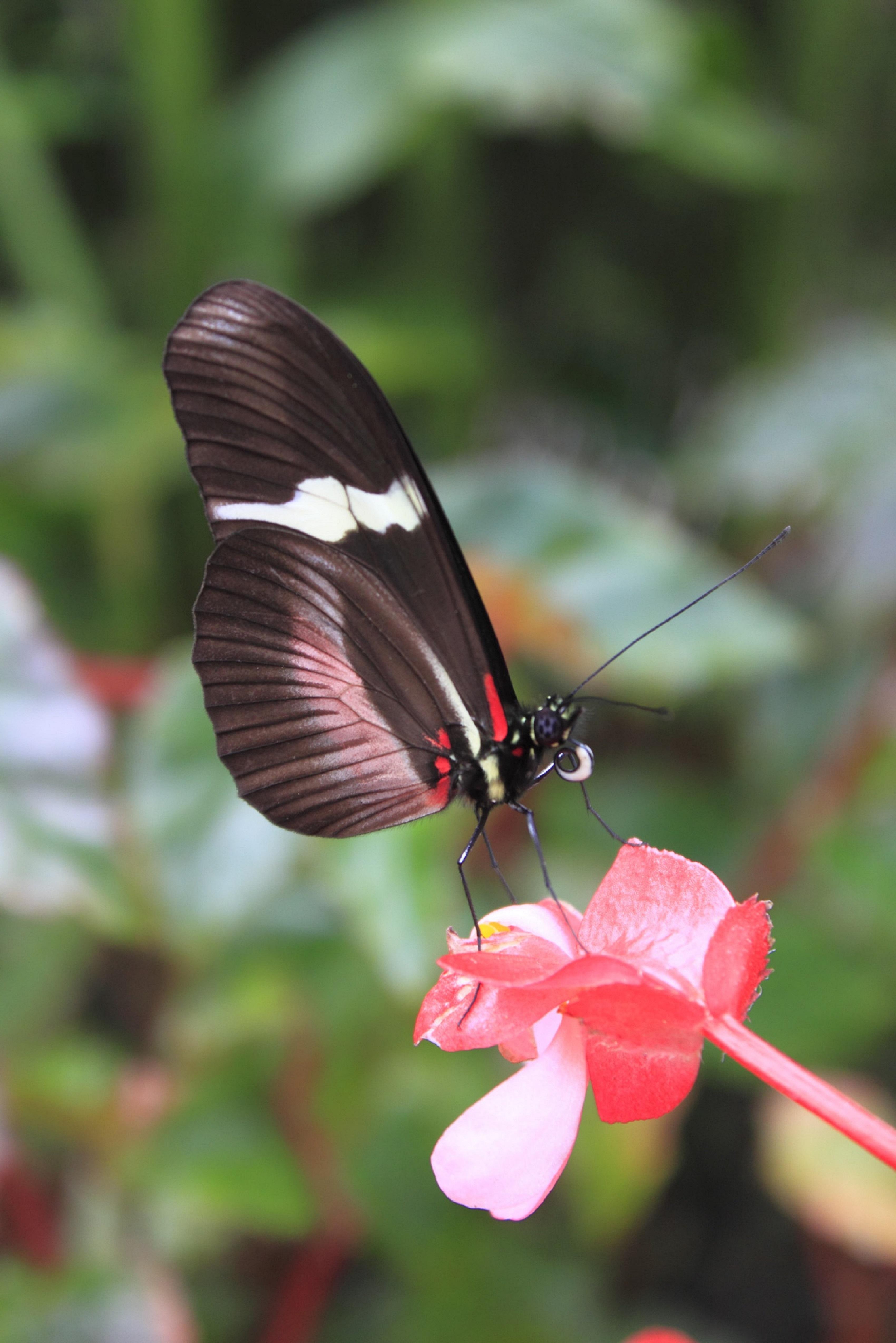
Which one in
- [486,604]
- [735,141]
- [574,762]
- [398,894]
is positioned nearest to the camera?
[574,762]

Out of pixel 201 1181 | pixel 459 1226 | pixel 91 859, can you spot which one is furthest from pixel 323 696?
pixel 459 1226

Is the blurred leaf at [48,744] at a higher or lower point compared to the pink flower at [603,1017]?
higher

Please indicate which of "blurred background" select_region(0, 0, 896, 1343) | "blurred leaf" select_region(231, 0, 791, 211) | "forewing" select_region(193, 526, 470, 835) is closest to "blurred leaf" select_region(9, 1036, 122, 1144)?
"blurred background" select_region(0, 0, 896, 1343)

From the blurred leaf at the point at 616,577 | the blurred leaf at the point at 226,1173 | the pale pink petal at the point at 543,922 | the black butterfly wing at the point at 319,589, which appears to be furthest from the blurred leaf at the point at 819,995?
the pale pink petal at the point at 543,922

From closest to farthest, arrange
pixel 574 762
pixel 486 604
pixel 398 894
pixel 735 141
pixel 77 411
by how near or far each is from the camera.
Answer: pixel 574 762 < pixel 398 894 < pixel 486 604 < pixel 77 411 < pixel 735 141

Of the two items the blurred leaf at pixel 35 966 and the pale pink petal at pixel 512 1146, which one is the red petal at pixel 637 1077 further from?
the blurred leaf at pixel 35 966

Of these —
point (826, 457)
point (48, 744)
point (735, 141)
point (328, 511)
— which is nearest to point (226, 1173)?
point (48, 744)

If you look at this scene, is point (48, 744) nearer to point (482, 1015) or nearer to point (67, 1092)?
point (67, 1092)

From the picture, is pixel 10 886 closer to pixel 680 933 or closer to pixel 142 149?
pixel 680 933
